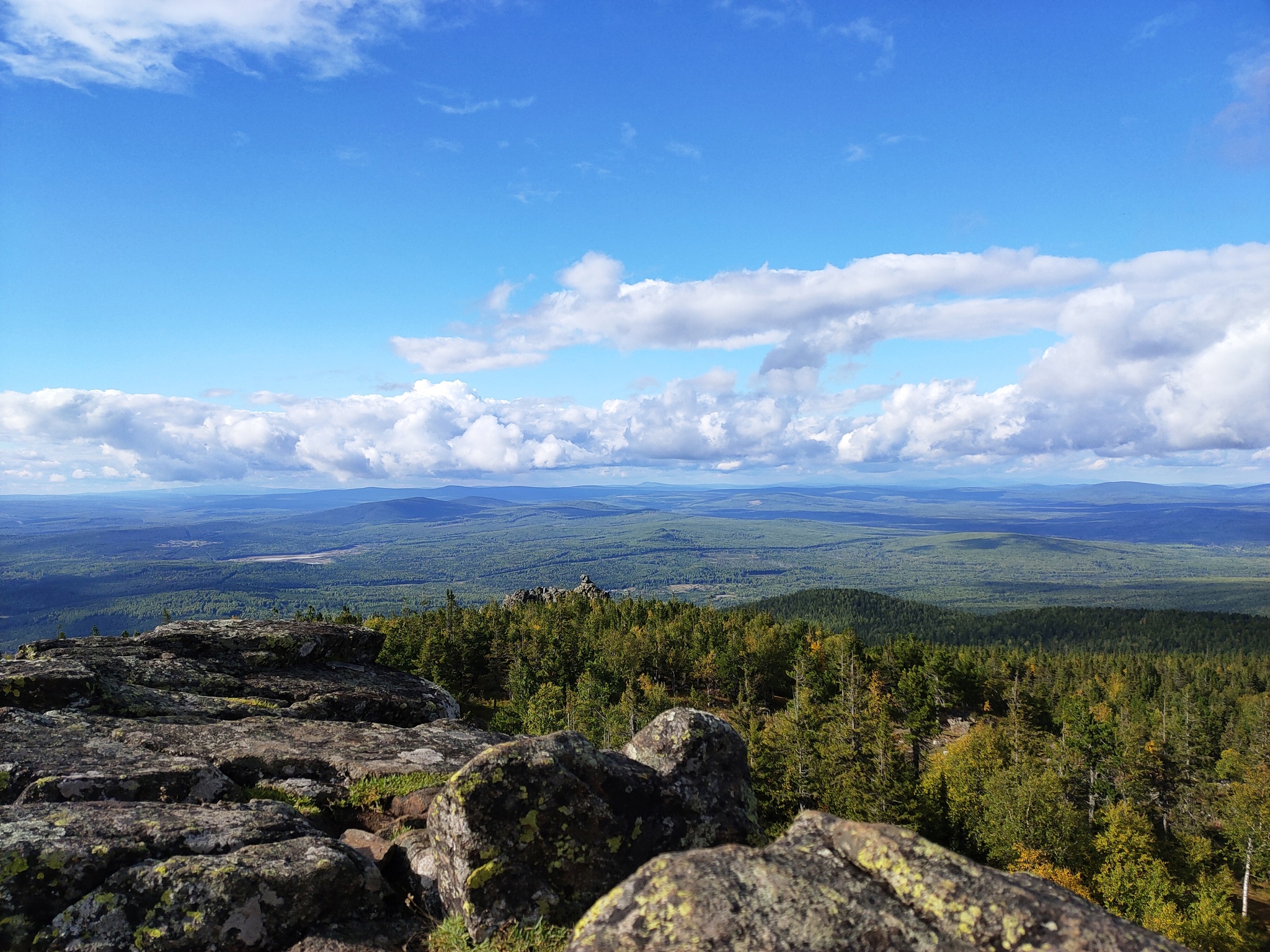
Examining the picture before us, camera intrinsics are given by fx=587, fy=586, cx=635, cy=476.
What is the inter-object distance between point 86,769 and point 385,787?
6.59m

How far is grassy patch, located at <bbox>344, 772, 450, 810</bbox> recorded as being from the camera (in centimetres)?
1581

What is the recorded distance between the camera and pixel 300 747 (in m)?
18.1

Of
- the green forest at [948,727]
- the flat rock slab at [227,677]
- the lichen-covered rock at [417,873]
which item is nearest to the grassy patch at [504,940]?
the lichen-covered rock at [417,873]

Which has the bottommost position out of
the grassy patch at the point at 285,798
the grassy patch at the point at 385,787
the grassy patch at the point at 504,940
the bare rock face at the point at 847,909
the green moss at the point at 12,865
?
the grassy patch at the point at 385,787

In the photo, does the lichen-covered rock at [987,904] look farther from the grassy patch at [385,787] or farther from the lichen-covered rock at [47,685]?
the lichen-covered rock at [47,685]

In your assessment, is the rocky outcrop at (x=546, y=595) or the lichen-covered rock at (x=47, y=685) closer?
the lichen-covered rock at (x=47, y=685)

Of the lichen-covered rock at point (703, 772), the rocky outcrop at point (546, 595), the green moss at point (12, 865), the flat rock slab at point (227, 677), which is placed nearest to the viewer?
the green moss at point (12, 865)

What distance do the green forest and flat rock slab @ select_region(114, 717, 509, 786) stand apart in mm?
36091

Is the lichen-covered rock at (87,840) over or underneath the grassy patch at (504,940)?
over

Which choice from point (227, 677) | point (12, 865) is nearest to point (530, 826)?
point (12, 865)

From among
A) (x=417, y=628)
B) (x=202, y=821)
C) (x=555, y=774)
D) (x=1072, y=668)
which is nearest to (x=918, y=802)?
(x=555, y=774)

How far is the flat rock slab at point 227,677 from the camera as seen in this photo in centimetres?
1953

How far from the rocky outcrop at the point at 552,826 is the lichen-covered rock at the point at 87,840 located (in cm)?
382

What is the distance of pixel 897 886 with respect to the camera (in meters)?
7.72
